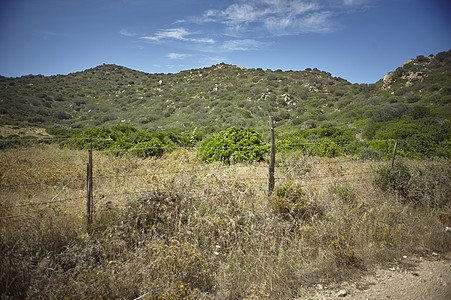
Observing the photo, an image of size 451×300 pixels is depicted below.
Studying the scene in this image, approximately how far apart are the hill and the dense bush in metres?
13.1

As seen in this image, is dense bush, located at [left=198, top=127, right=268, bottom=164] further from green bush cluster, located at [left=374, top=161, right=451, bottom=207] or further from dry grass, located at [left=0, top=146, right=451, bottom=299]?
green bush cluster, located at [left=374, top=161, right=451, bottom=207]

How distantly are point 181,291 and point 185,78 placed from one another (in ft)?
228

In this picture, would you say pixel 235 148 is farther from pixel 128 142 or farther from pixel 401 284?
pixel 401 284

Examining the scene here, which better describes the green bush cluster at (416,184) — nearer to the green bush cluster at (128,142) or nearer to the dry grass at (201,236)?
the dry grass at (201,236)

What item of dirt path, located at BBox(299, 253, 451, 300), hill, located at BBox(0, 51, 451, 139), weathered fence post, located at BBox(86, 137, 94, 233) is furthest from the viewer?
hill, located at BBox(0, 51, 451, 139)

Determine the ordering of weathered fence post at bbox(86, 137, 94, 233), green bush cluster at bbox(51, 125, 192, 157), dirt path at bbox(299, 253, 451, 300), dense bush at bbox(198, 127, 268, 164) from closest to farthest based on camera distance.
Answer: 1. dirt path at bbox(299, 253, 451, 300)
2. weathered fence post at bbox(86, 137, 94, 233)
3. dense bush at bbox(198, 127, 268, 164)
4. green bush cluster at bbox(51, 125, 192, 157)

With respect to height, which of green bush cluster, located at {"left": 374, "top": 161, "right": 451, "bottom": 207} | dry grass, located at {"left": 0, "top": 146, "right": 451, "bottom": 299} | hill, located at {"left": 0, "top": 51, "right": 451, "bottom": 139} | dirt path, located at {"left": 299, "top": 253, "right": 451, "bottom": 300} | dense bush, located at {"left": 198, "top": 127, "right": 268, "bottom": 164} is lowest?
dirt path, located at {"left": 299, "top": 253, "right": 451, "bottom": 300}

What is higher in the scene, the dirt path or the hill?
the hill

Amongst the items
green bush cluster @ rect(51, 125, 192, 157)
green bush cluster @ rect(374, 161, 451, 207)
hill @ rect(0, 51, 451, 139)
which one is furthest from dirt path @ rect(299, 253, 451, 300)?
hill @ rect(0, 51, 451, 139)

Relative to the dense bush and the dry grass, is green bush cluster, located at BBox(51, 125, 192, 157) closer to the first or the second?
the dense bush

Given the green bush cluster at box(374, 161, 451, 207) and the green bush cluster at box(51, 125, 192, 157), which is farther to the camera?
the green bush cluster at box(51, 125, 192, 157)

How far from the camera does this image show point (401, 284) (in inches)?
146

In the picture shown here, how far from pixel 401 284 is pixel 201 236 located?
3.30 meters

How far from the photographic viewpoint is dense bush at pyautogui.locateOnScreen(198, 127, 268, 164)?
9961mm
